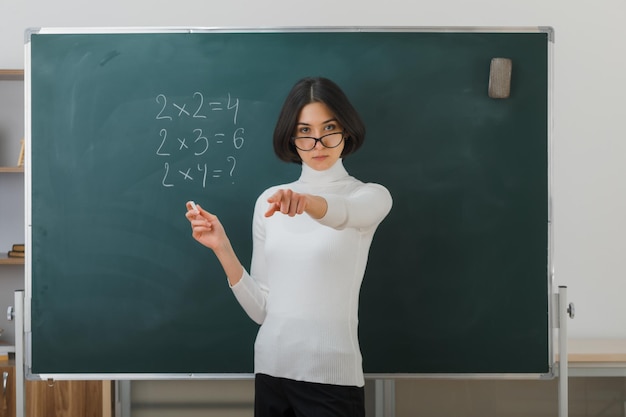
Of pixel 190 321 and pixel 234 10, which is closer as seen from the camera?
pixel 190 321

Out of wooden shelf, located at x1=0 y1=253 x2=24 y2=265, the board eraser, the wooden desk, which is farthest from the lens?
wooden shelf, located at x1=0 y1=253 x2=24 y2=265

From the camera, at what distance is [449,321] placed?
245cm

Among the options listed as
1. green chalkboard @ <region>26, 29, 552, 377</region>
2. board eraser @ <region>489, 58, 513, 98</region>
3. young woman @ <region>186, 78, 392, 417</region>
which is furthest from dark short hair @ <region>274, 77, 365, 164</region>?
board eraser @ <region>489, 58, 513, 98</region>

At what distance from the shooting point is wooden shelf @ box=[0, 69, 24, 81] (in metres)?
3.21

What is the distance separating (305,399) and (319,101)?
866 millimetres

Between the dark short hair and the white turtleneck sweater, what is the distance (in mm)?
206

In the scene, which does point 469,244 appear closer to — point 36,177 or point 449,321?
point 449,321

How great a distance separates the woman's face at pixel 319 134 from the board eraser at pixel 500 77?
62 cm

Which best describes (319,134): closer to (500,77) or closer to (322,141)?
(322,141)

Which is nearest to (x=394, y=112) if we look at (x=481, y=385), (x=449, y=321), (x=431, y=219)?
(x=431, y=219)

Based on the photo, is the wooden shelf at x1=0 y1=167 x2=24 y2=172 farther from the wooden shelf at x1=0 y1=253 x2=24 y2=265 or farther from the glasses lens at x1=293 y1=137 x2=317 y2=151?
the glasses lens at x1=293 y1=137 x2=317 y2=151

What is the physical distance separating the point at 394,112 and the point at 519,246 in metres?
0.63

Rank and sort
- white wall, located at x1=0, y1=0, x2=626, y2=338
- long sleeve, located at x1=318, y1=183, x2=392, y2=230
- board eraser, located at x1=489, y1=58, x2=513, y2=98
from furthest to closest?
white wall, located at x1=0, y1=0, x2=626, y2=338 → board eraser, located at x1=489, y1=58, x2=513, y2=98 → long sleeve, located at x1=318, y1=183, x2=392, y2=230

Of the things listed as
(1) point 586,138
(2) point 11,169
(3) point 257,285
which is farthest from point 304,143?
(1) point 586,138
